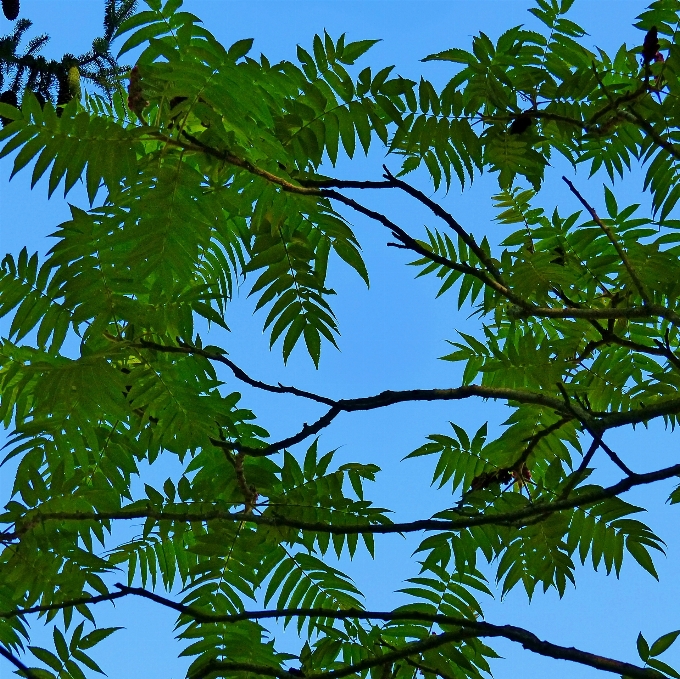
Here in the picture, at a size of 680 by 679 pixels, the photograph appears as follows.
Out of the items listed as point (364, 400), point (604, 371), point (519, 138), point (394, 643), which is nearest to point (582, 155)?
point (519, 138)

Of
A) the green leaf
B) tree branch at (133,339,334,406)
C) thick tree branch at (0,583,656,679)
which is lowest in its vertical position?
thick tree branch at (0,583,656,679)

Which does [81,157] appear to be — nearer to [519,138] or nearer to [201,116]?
[201,116]

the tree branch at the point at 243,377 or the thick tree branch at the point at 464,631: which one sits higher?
the tree branch at the point at 243,377

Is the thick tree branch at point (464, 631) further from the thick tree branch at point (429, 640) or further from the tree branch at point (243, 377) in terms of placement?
the tree branch at point (243, 377)

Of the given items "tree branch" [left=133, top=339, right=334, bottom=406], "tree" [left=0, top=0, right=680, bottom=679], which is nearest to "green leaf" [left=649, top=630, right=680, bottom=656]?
"tree" [left=0, top=0, right=680, bottom=679]

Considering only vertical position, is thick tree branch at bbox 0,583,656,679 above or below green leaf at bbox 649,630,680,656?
below

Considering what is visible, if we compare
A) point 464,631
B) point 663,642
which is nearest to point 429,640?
point 464,631

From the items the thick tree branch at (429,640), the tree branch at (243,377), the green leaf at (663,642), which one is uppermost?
the tree branch at (243,377)

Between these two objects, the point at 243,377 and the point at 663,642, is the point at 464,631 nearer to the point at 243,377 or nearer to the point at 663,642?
the point at 663,642

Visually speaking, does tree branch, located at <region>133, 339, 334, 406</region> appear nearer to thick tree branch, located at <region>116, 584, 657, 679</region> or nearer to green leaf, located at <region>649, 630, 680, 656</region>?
thick tree branch, located at <region>116, 584, 657, 679</region>

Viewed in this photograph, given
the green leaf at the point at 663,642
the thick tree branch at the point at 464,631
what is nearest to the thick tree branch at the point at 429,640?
the thick tree branch at the point at 464,631

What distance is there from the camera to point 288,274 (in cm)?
247

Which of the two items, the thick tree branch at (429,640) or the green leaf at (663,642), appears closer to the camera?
the thick tree branch at (429,640)

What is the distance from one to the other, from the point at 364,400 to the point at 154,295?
67 centimetres
